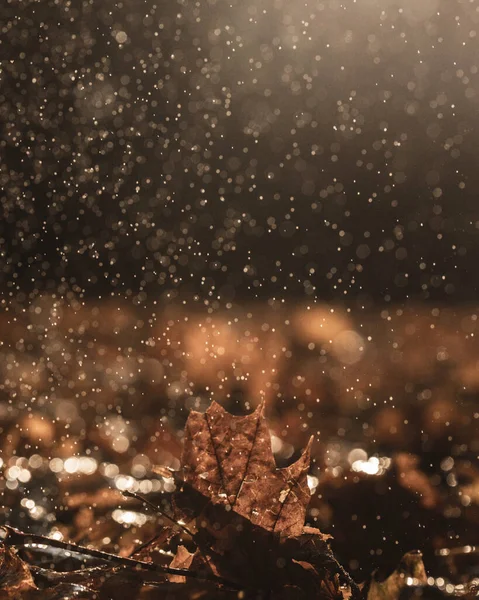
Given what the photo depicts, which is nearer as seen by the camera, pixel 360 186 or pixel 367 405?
pixel 367 405

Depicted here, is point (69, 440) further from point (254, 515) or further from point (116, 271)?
point (116, 271)

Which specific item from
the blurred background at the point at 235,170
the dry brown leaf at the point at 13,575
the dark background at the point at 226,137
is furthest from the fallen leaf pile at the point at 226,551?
the dark background at the point at 226,137

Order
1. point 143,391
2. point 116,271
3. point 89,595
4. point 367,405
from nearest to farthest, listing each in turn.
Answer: point 89,595 → point 367,405 → point 143,391 → point 116,271

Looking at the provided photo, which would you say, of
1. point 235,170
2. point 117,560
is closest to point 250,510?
point 117,560

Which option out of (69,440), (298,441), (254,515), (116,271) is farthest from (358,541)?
(116,271)

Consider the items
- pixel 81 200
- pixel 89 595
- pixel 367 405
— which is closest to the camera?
pixel 89 595

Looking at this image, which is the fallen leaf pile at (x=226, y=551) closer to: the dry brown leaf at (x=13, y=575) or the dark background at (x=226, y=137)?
the dry brown leaf at (x=13, y=575)
